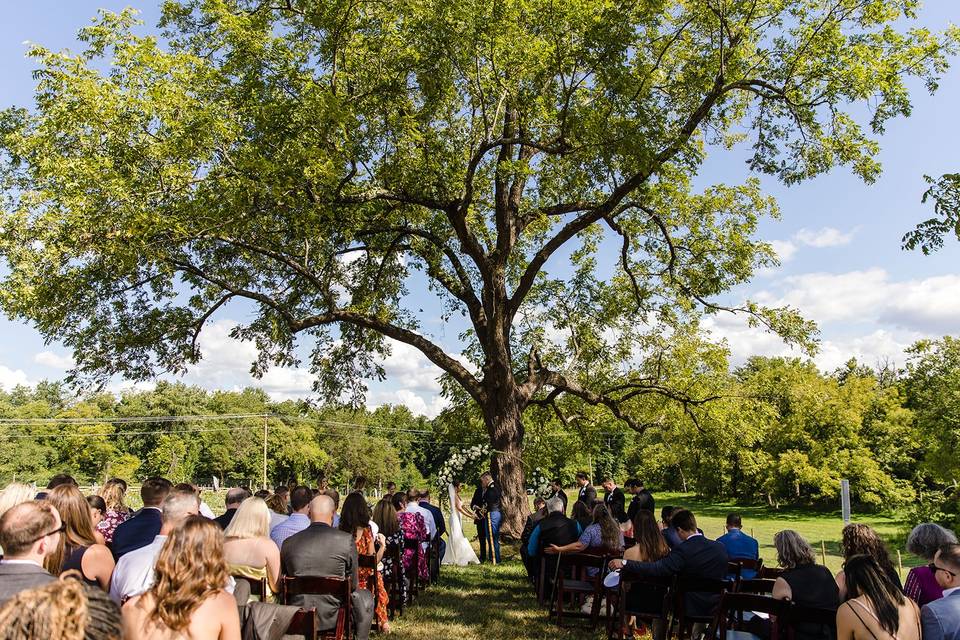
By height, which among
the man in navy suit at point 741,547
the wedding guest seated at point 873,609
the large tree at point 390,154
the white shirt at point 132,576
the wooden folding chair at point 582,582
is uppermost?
the large tree at point 390,154

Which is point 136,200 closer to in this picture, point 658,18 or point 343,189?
point 343,189

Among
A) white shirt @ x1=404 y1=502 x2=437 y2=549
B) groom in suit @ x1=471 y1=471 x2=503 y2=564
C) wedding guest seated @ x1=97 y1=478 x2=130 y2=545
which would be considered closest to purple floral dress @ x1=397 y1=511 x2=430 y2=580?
white shirt @ x1=404 y1=502 x2=437 y2=549

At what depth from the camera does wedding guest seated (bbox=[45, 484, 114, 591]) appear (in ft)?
14.2

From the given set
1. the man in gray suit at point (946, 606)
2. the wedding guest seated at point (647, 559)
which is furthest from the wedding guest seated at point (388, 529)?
the man in gray suit at point (946, 606)

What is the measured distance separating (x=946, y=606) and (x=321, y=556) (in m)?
4.53

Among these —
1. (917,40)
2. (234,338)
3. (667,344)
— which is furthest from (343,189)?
(917,40)

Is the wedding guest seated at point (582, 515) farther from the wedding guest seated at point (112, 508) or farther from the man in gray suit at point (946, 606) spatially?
the man in gray suit at point (946, 606)

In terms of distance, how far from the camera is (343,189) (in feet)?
46.4

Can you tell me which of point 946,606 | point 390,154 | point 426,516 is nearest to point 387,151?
point 390,154

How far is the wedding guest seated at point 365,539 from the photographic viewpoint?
6973mm

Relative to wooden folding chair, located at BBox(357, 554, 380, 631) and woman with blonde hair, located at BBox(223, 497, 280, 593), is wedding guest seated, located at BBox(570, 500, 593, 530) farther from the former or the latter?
woman with blonde hair, located at BBox(223, 497, 280, 593)

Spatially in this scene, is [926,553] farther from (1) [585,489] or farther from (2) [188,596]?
(1) [585,489]

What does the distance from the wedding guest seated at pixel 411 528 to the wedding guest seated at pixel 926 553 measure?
248 inches

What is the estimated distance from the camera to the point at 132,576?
404cm
